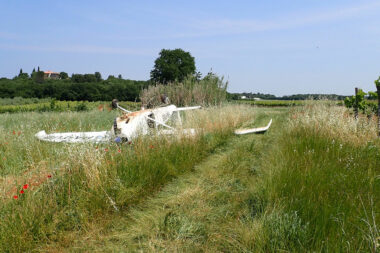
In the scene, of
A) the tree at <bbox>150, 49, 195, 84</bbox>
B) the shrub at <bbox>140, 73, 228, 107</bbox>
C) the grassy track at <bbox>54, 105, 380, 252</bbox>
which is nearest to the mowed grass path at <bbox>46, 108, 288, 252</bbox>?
the grassy track at <bbox>54, 105, 380, 252</bbox>

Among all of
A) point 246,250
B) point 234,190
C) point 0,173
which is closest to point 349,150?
point 234,190

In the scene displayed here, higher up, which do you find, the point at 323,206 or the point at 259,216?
the point at 323,206

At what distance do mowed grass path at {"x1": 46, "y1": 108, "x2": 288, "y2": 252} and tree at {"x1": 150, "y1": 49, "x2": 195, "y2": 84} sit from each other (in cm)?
4095

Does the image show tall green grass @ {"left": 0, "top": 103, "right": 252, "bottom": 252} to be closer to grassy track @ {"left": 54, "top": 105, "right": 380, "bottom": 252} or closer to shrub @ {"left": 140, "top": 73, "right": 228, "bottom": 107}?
grassy track @ {"left": 54, "top": 105, "right": 380, "bottom": 252}

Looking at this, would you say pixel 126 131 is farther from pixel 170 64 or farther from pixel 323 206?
pixel 170 64

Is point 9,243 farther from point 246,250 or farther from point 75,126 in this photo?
point 75,126

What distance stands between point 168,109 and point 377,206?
5586mm

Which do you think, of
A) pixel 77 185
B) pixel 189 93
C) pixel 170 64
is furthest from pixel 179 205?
pixel 170 64

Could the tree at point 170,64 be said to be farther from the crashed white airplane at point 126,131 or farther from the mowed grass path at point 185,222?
the mowed grass path at point 185,222

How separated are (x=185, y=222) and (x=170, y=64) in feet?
142

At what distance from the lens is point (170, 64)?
146 ft

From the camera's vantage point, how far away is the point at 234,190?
407 cm

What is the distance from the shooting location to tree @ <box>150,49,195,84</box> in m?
44.3

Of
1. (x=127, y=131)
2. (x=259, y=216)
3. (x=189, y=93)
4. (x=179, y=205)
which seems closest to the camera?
(x=259, y=216)
